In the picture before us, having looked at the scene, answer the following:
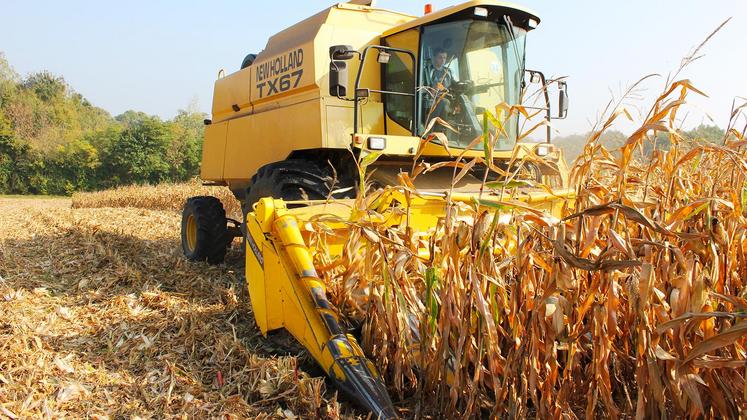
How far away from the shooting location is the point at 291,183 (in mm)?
4176

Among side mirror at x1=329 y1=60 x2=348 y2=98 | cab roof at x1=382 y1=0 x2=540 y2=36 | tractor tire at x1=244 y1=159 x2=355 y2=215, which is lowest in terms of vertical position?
tractor tire at x1=244 y1=159 x2=355 y2=215

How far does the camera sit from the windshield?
4555 millimetres

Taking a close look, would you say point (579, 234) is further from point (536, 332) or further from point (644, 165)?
point (644, 165)

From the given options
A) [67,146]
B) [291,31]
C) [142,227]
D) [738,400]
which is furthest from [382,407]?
[67,146]

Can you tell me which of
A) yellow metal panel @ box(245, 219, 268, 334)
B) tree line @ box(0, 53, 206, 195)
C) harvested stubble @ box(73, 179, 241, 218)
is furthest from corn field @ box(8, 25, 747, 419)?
tree line @ box(0, 53, 206, 195)

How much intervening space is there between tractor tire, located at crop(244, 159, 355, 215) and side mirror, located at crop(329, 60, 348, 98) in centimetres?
63

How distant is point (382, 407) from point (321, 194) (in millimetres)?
2355

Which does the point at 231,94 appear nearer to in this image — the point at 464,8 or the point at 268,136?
the point at 268,136

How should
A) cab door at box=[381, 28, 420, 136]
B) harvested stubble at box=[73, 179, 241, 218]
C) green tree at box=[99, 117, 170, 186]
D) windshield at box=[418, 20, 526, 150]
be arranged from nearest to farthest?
windshield at box=[418, 20, 526, 150]
cab door at box=[381, 28, 420, 136]
harvested stubble at box=[73, 179, 241, 218]
green tree at box=[99, 117, 170, 186]

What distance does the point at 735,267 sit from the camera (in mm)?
1879

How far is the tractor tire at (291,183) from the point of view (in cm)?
419

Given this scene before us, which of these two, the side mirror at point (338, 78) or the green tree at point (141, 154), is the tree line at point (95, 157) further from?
the side mirror at point (338, 78)

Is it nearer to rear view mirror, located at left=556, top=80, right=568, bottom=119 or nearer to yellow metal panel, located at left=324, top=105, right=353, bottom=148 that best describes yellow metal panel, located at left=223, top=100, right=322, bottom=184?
yellow metal panel, located at left=324, top=105, right=353, bottom=148

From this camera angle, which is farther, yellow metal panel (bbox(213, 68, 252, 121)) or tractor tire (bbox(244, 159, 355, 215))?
yellow metal panel (bbox(213, 68, 252, 121))
